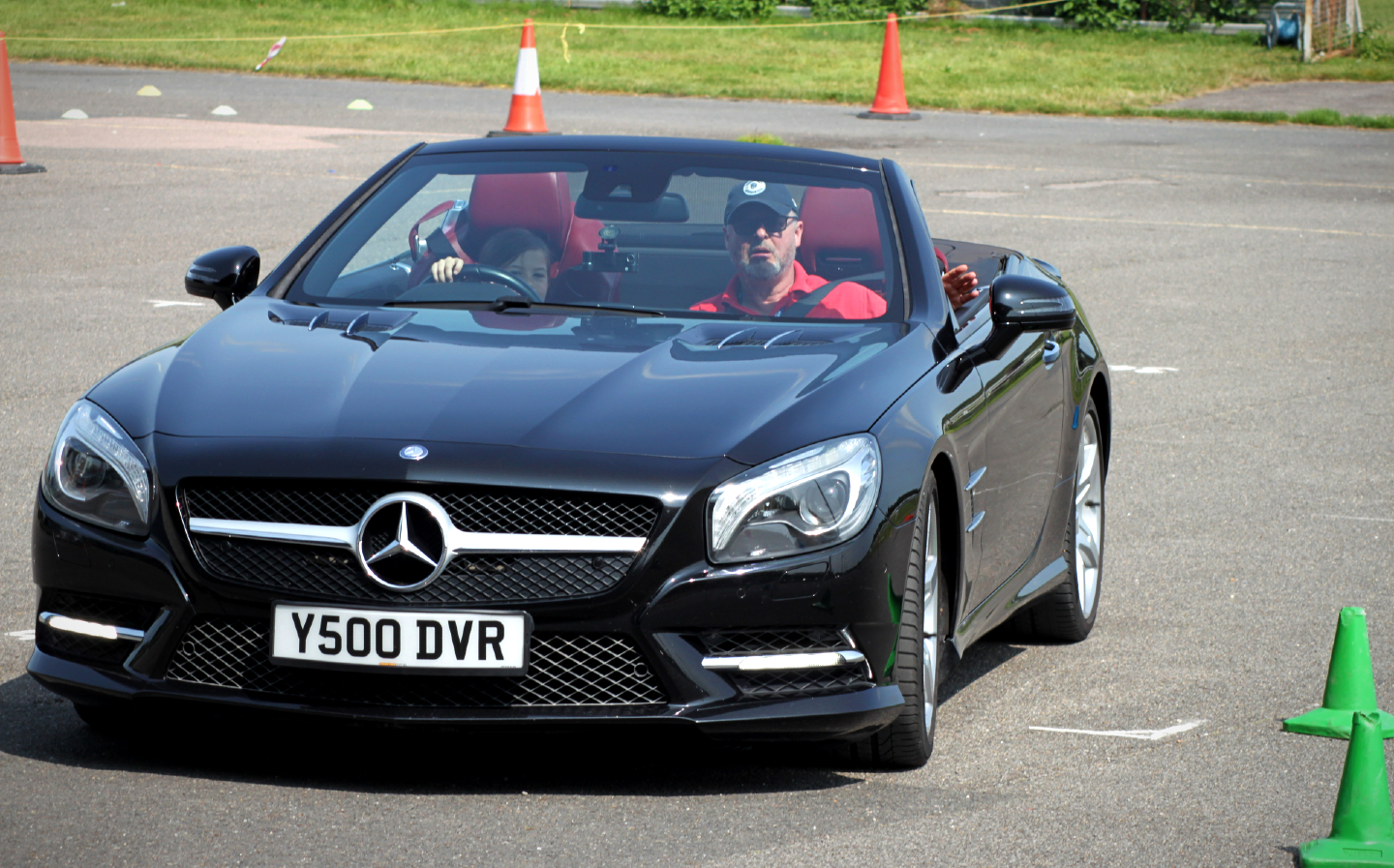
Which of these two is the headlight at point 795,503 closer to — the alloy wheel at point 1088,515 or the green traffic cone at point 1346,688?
the green traffic cone at point 1346,688

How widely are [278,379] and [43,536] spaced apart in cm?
58

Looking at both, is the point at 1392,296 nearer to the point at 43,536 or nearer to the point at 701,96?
the point at 43,536

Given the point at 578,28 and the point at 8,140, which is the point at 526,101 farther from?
the point at 578,28

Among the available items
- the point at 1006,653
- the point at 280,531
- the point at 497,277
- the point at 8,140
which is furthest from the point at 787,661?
the point at 8,140

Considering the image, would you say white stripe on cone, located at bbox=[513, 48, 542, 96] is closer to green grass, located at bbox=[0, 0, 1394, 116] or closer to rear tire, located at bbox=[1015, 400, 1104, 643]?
green grass, located at bbox=[0, 0, 1394, 116]

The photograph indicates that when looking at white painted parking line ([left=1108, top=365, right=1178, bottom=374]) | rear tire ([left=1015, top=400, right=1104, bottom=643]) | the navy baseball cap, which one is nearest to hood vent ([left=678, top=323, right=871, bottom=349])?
the navy baseball cap

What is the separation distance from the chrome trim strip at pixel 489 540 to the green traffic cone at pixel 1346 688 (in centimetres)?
175

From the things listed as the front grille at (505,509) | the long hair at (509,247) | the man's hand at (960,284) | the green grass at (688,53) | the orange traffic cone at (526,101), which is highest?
the long hair at (509,247)

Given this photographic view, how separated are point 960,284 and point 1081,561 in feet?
3.06

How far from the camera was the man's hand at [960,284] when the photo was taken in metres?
5.59

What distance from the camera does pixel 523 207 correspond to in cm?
546

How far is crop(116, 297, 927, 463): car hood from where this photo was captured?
13.2ft

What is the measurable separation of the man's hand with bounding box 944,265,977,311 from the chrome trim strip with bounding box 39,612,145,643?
2519 mm

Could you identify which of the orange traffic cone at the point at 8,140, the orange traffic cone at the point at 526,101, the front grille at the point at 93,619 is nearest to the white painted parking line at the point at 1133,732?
A: the front grille at the point at 93,619
